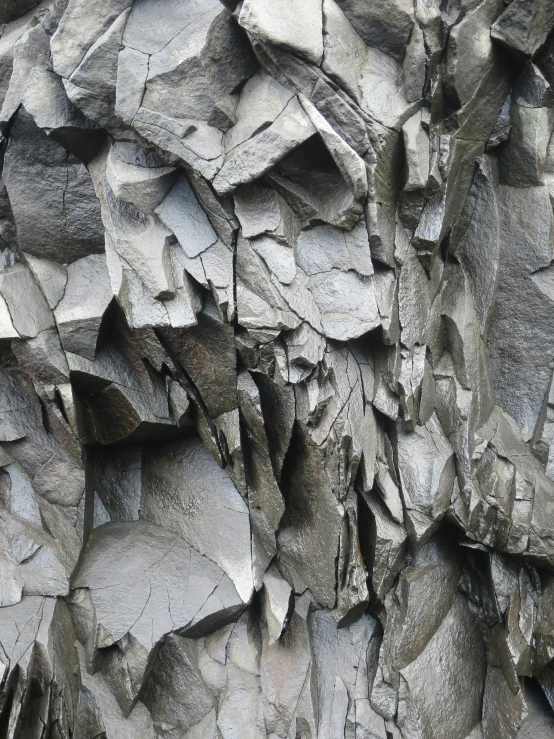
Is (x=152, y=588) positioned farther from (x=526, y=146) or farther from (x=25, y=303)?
(x=526, y=146)

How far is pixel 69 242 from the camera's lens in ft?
14.4

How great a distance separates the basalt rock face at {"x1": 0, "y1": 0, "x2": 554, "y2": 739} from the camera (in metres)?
3.90

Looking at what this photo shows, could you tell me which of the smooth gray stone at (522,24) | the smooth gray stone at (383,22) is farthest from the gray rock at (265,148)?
the smooth gray stone at (522,24)

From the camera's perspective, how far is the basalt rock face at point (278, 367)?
12.8 feet

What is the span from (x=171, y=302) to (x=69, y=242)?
0.88 metres

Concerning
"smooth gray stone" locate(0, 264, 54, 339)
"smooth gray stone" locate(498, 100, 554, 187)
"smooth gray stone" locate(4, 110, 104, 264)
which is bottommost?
"smooth gray stone" locate(0, 264, 54, 339)

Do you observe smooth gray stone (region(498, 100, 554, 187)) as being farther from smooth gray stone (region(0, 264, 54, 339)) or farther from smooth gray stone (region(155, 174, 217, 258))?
smooth gray stone (region(0, 264, 54, 339))

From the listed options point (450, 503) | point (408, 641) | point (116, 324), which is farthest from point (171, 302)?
point (408, 641)

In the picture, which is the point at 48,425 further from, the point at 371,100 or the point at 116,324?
the point at 371,100

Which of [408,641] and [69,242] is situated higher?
[69,242]

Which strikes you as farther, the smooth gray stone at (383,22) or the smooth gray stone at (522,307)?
the smooth gray stone at (522,307)

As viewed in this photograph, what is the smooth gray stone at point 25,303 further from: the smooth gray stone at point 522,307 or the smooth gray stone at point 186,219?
the smooth gray stone at point 522,307

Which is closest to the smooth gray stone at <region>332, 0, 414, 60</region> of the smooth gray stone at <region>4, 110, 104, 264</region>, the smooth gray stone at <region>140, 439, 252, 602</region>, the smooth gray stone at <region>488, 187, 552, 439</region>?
the smooth gray stone at <region>488, 187, 552, 439</region>

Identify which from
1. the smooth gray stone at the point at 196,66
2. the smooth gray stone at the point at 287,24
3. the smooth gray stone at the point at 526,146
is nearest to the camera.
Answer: the smooth gray stone at the point at 287,24
